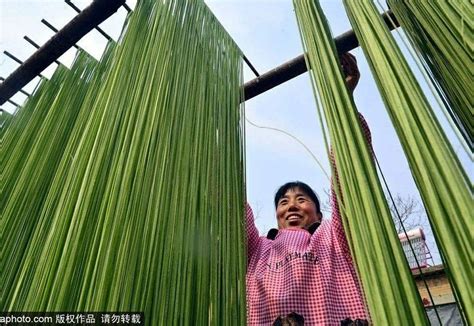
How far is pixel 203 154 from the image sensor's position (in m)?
1.02

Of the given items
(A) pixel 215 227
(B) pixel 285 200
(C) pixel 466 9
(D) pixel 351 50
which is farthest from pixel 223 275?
(B) pixel 285 200

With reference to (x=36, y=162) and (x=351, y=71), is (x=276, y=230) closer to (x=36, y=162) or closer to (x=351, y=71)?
(x=351, y=71)

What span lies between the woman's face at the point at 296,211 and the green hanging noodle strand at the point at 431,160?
1.28 meters

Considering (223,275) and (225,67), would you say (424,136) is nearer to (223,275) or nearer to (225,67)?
(223,275)

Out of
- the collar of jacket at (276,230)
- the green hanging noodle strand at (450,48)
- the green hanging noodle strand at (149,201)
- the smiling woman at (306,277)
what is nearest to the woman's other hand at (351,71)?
the smiling woman at (306,277)

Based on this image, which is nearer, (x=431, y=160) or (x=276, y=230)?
(x=431, y=160)

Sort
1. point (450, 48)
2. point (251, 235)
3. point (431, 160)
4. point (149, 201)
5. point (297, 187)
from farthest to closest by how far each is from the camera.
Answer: point (297, 187) → point (251, 235) → point (149, 201) → point (450, 48) → point (431, 160)

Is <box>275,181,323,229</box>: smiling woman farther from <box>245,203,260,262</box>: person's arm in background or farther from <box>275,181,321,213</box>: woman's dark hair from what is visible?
<box>245,203,260,262</box>: person's arm in background

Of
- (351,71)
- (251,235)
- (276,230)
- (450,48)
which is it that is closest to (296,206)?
(276,230)

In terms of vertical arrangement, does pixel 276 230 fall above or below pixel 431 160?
above

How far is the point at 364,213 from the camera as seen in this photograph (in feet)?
1.57

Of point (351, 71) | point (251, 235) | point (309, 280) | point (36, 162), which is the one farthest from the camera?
point (251, 235)

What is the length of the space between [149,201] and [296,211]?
1232 millimetres

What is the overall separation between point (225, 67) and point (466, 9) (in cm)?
86
